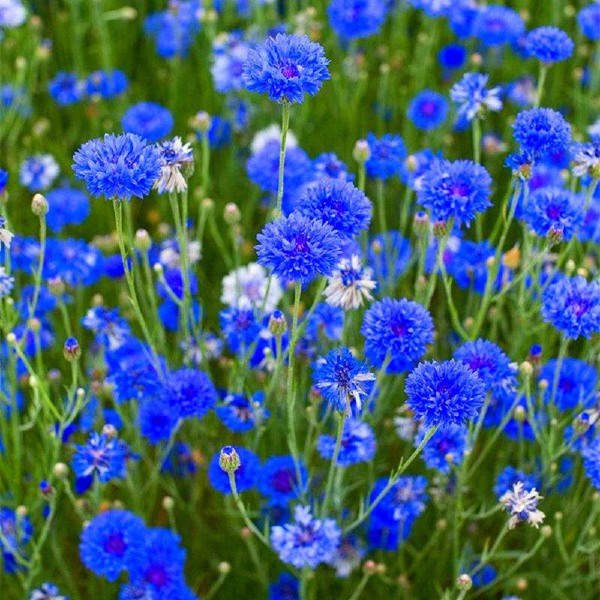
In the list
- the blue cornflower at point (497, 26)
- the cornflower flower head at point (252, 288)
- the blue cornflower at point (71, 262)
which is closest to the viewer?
the cornflower flower head at point (252, 288)

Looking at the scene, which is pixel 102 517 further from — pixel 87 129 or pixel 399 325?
pixel 87 129

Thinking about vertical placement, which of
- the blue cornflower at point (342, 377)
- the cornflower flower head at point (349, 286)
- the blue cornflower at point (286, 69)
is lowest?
the blue cornflower at point (342, 377)

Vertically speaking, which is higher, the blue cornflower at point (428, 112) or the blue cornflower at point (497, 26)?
the blue cornflower at point (497, 26)

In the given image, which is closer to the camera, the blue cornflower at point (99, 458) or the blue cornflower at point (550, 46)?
the blue cornflower at point (99, 458)

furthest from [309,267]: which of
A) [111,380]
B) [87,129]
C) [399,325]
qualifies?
[87,129]

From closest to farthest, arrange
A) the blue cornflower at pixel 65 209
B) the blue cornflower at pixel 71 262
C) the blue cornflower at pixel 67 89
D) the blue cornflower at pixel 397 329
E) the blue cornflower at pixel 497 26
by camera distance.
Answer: the blue cornflower at pixel 397 329 < the blue cornflower at pixel 71 262 < the blue cornflower at pixel 65 209 < the blue cornflower at pixel 497 26 < the blue cornflower at pixel 67 89

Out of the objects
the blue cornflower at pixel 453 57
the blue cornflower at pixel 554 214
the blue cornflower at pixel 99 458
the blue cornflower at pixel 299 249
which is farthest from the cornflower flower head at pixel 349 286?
the blue cornflower at pixel 453 57

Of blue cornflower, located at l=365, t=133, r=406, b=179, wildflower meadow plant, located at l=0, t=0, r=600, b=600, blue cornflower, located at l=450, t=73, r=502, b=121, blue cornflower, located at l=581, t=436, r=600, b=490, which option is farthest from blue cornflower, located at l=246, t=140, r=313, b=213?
blue cornflower, located at l=581, t=436, r=600, b=490

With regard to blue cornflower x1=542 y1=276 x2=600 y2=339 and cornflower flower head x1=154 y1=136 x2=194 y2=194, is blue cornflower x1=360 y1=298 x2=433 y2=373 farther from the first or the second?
cornflower flower head x1=154 y1=136 x2=194 y2=194

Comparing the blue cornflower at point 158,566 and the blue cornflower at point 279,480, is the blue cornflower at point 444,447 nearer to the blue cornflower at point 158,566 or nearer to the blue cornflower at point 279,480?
the blue cornflower at point 279,480
